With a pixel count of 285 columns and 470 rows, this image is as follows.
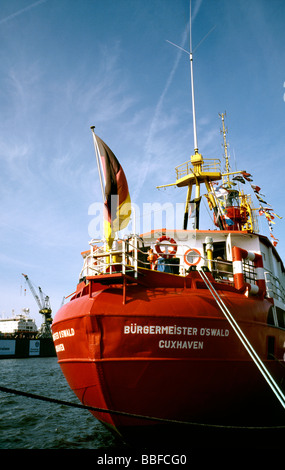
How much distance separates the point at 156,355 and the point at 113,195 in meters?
4.36

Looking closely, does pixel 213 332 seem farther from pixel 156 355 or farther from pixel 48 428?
pixel 48 428

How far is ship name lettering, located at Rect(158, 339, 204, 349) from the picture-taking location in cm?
818

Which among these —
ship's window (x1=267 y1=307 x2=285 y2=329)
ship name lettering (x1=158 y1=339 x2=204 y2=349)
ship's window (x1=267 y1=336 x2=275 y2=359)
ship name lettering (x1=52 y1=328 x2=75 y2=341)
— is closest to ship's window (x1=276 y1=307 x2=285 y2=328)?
ship's window (x1=267 y1=307 x2=285 y2=329)

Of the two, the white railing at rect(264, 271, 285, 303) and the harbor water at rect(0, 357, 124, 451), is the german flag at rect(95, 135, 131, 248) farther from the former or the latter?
the harbor water at rect(0, 357, 124, 451)

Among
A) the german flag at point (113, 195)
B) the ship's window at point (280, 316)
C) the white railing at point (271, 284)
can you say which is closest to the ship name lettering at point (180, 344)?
the german flag at point (113, 195)

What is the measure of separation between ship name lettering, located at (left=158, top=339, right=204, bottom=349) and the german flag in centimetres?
284

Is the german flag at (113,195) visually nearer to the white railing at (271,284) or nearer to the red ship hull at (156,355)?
the red ship hull at (156,355)

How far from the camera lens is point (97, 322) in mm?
8148

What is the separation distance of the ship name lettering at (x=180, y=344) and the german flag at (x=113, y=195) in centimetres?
284

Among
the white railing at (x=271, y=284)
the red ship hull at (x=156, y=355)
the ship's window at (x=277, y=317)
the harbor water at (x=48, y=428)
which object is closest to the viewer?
the red ship hull at (x=156, y=355)

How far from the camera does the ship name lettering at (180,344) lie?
8182 millimetres

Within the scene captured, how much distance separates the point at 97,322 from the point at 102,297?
65 cm

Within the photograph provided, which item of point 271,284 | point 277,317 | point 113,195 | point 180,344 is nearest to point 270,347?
point 277,317
